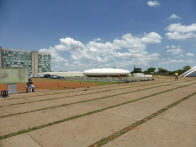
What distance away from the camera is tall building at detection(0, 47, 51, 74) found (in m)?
85.5

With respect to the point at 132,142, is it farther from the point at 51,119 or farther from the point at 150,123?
the point at 51,119

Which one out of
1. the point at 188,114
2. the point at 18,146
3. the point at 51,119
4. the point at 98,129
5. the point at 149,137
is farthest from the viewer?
the point at 188,114

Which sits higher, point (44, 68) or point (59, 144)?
point (44, 68)

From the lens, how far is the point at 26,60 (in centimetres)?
9362

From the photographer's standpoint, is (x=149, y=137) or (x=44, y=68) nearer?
(x=149, y=137)

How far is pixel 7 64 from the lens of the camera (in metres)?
86.6

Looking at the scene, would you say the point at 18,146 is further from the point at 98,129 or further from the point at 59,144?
the point at 98,129

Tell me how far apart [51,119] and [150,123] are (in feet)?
13.8

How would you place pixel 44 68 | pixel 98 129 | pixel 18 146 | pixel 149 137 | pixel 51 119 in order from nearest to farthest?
pixel 18 146, pixel 149 137, pixel 98 129, pixel 51 119, pixel 44 68

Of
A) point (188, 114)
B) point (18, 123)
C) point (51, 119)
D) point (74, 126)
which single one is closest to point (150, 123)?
point (188, 114)

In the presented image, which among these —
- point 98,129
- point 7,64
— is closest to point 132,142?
point 98,129

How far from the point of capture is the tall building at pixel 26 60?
281 feet

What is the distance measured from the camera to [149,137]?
13.2ft

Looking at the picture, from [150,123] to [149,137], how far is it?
1.27 metres
